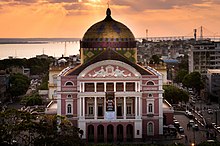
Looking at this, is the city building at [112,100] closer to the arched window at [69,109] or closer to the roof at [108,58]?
the arched window at [69,109]

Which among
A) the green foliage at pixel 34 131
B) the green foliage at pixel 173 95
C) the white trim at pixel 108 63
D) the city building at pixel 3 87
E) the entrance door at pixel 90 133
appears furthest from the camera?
the city building at pixel 3 87

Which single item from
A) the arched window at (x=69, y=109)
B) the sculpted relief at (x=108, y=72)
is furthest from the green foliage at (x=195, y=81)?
the arched window at (x=69, y=109)

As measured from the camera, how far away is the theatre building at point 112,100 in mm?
56969

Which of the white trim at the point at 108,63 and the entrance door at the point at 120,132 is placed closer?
the white trim at the point at 108,63

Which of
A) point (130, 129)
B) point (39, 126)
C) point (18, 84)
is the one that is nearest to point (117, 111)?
point (130, 129)

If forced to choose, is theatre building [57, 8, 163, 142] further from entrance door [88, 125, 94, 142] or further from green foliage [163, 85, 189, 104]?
green foliage [163, 85, 189, 104]

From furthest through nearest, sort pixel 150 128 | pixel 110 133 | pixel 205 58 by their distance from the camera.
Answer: pixel 205 58, pixel 150 128, pixel 110 133

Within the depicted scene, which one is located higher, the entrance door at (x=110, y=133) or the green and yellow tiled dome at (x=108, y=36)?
the green and yellow tiled dome at (x=108, y=36)

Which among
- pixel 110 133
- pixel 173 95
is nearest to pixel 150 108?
pixel 110 133

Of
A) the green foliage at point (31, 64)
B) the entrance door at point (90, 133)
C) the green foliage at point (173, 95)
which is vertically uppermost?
the green foliage at point (31, 64)

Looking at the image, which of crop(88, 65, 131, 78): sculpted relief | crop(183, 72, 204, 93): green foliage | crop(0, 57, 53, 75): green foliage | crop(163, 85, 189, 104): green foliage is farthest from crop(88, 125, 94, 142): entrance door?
crop(0, 57, 53, 75): green foliage

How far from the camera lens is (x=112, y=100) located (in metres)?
56.8

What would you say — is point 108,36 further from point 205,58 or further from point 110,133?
point 205,58

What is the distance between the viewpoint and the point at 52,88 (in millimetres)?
78812
